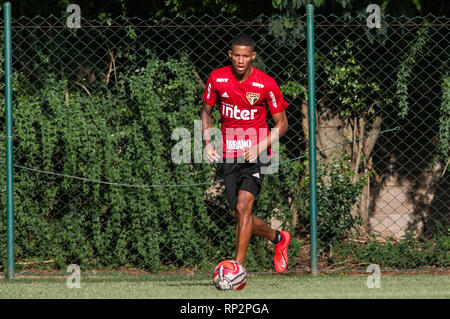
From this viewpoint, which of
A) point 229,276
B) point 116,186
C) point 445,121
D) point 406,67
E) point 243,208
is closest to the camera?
point 229,276

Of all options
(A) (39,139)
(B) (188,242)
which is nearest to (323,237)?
(B) (188,242)

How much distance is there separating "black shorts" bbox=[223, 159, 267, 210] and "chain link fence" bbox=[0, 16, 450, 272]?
1082mm

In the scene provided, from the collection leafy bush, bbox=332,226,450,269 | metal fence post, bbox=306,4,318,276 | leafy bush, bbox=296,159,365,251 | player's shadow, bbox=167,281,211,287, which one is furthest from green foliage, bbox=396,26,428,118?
player's shadow, bbox=167,281,211,287

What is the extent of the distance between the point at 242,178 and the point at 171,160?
131 cm

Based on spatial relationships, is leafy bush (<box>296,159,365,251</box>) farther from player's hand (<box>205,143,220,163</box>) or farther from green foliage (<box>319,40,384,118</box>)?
player's hand (<box>205,143,220,163</box>)

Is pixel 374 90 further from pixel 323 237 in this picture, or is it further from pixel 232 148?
pixel 232 148

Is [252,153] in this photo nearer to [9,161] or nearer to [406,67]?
[9,161]

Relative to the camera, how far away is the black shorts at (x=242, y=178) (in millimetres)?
5898

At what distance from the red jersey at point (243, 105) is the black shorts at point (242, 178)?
0.35ft

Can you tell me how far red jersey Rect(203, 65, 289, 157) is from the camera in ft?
19.4

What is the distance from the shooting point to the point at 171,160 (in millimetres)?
7082

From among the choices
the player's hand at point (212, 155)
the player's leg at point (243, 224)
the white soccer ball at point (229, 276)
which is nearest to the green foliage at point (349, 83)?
the player's hand at point (212, 155)

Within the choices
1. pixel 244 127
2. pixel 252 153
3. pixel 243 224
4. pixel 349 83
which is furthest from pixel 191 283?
pixel 349 83

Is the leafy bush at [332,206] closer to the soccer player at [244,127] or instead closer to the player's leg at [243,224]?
the soccer player at [244,127]
